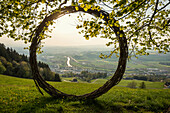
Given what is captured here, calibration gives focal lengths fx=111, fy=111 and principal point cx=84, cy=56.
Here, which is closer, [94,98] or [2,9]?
[2,9]

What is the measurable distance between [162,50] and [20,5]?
8230 millimetres

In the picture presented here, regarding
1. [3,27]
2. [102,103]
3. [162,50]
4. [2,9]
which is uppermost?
[2,9]

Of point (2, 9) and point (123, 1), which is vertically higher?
point (2, 9)

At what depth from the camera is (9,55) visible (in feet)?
216

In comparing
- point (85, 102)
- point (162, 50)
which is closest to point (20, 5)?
point (85, 102)

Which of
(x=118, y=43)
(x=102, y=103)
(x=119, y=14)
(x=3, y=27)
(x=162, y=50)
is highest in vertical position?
(x=3, y=27)

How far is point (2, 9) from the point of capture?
5453 millimetres

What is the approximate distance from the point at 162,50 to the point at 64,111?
6.44 meters

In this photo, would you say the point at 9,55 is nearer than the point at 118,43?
No

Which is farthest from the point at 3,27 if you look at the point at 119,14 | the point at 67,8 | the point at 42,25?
the point at 119,14

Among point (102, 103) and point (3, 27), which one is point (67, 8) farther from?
Result: point (102, 103)

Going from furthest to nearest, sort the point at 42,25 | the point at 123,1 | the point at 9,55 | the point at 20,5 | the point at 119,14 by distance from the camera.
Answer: the point at 9,55
the point at 42,25
the point at 20,5
the point at 119,14
the point at 123,1

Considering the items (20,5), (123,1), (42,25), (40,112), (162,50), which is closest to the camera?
(123,1)

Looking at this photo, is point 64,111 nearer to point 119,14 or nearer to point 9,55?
point 119,14
